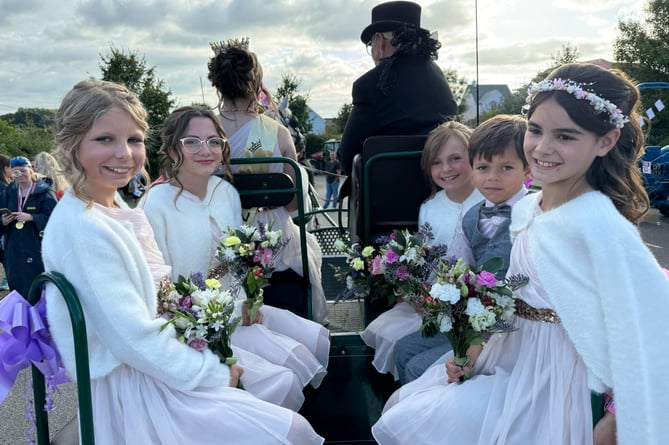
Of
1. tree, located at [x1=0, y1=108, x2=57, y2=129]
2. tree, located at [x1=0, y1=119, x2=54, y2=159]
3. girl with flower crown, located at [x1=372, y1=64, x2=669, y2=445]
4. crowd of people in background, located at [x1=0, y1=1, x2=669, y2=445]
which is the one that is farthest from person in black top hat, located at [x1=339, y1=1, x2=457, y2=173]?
tree, located at [x1=0, y1=119, x2=54, y2=159]

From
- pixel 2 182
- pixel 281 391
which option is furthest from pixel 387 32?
pixel 2 182

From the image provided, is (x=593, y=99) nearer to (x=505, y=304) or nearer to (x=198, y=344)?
(x=505, y=304)

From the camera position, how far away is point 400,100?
3.20 m

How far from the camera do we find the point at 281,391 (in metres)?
2.36

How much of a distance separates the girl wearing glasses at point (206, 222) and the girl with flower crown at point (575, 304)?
0.76 m

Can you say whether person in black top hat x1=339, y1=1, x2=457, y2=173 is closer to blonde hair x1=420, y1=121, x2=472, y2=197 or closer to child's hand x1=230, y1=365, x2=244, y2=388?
blonde hair x1=420, y1=121, x2=472, y2=197

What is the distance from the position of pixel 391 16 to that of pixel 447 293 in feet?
7.13

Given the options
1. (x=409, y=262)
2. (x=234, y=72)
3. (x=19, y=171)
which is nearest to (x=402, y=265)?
(x=409, y=262)

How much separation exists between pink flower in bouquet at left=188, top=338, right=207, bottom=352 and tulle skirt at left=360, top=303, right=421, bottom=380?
3.68 ft

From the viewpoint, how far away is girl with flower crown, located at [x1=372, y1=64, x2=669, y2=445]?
1.55m

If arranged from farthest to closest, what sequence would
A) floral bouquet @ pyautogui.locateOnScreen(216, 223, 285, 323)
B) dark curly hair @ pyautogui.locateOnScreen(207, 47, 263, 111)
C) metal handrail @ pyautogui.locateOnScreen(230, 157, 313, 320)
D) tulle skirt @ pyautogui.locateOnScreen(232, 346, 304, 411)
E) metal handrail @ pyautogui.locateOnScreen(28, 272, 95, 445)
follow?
dark curly hair @ pyautogui.locateOnScreen(207, 47, 263, 111) < metal handrail @ pyautogui.locateOnScreen(230, 157, 313, 320) < floral bouquet @ pyautogui.locateOnScreen(216, 223, 285, 323) < tulle skirt @ pyautogui.locateOnScreen(232, 346, 304, 411) < metal handrail @ pyautogui.locateOnScreen(28, 272, 95, 445)

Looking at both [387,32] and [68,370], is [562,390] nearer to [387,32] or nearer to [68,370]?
[68,370]

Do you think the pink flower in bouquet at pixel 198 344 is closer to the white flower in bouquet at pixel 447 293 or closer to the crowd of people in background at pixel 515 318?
the crowd of people in background at pixel 515 318

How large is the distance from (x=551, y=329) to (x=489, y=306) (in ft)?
0.73
